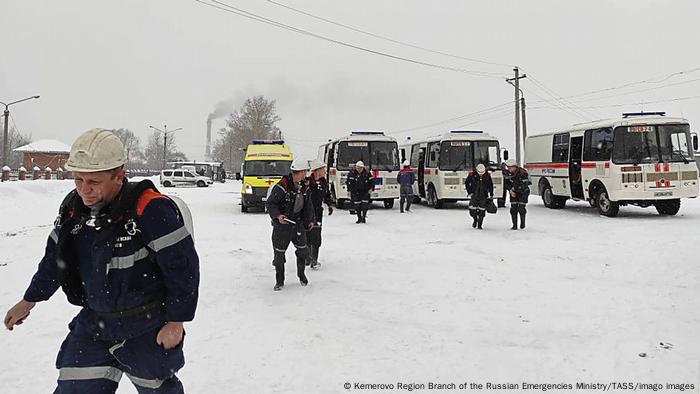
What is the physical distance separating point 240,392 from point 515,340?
272 centimetres

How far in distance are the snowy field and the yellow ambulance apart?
26.8ft

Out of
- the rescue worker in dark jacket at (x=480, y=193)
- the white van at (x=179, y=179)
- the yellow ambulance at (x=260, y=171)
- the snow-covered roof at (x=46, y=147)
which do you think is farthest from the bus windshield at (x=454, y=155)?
the snow-covered roof at (x=46, y=147)

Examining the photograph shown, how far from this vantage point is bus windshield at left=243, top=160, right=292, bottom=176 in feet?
65.5

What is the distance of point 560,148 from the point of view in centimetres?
1820

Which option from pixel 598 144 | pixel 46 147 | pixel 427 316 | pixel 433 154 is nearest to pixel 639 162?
pixel 598 144

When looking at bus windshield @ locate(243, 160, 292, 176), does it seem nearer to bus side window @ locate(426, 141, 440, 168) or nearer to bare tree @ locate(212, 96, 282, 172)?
bus side window @ locate(426, 141, 440, 168)

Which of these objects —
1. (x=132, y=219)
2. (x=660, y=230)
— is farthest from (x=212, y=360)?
(x=660, y=230)

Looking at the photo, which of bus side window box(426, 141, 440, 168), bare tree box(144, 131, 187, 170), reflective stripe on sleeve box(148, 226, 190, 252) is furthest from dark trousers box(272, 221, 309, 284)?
bare tree box(144, 131, 187, 170)

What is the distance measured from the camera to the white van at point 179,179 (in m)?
48.0

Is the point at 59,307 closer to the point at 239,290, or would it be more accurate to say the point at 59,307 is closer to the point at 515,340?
the point at 239,290

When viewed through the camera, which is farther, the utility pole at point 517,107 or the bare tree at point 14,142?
the bare tree at point 14,142

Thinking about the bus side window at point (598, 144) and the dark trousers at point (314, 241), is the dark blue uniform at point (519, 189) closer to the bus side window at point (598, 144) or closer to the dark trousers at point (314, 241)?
the bus side window at point (598, 144)

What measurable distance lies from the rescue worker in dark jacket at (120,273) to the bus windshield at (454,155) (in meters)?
18.0

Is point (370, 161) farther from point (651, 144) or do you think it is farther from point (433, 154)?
point (651, 144)
